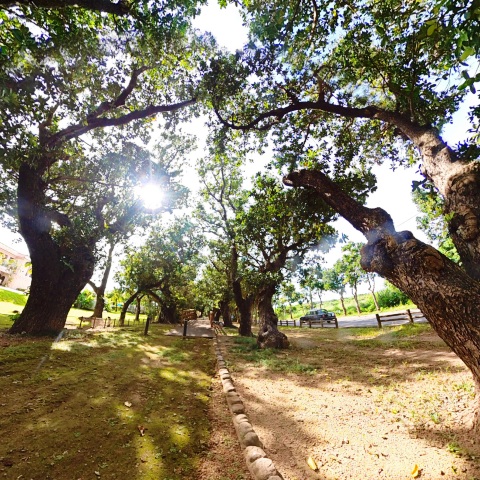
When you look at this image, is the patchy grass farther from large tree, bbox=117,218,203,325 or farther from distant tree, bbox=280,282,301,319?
large tree, bbox=117,218,203,325

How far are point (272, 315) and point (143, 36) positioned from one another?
1170 cm

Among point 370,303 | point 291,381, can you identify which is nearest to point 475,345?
point 291,381

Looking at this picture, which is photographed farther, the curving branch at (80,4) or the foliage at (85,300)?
the foliage at (85,300)

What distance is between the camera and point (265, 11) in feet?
17.9

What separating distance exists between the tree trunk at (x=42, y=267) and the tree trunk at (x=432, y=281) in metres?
11.3

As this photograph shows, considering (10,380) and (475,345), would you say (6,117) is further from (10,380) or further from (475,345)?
(475,345)

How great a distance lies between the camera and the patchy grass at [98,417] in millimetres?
2738

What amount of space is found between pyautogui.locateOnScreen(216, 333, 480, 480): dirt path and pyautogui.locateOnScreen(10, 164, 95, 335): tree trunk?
8205mm

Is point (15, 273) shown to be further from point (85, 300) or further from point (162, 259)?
point (162, 259)

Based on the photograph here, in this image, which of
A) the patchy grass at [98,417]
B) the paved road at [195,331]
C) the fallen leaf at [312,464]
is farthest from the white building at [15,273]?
the fallen leaf at [312,464]

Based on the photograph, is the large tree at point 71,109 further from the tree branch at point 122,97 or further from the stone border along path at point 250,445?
the stone border along path at point 250,445

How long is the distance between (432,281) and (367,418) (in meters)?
2.44

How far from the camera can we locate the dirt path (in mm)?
2754

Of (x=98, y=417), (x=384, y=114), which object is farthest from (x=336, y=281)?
(x=98, y=417)
